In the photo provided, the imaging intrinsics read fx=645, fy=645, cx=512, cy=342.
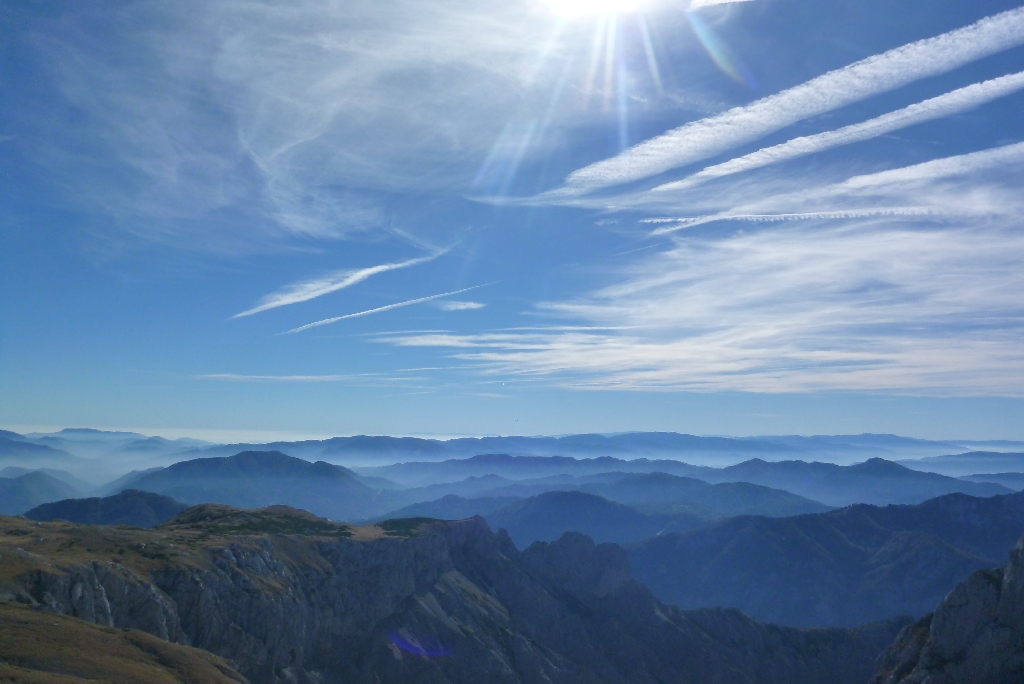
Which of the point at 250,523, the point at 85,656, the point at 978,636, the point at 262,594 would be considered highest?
the point at 250,523

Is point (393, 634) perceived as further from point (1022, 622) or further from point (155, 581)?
point (1022, 622)

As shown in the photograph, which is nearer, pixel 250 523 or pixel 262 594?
pixel 262 594

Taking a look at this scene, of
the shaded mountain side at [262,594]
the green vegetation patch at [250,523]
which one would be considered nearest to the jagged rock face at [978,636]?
the shaded mountain side at [262,594]

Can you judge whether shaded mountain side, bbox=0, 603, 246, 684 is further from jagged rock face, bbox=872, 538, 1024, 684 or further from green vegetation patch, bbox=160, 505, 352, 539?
jagged rock face, bbox=872, 538, 1024, 684

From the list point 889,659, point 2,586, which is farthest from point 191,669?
point 889,659

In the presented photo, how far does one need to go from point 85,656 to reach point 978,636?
16774 cm

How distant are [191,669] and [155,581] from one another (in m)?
43.8

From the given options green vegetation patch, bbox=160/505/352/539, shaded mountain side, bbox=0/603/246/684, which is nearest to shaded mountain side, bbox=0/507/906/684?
green vegetation patch, bbox=160/505/352/539

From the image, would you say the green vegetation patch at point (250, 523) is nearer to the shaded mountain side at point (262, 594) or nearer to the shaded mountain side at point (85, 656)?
the shaded mountain side at point (262, 594)

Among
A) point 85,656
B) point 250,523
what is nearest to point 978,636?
point 85,656

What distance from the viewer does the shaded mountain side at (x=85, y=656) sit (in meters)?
61.2

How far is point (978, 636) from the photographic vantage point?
142 meters

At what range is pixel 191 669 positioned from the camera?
7656 centimetres

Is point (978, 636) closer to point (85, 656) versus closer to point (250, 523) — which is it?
point (85, 656)
